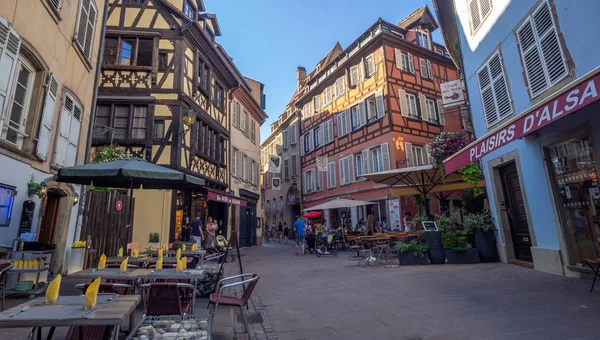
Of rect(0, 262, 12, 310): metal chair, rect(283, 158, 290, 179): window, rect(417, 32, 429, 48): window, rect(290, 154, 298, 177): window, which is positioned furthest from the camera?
rect(283, 158, 290, 179): window

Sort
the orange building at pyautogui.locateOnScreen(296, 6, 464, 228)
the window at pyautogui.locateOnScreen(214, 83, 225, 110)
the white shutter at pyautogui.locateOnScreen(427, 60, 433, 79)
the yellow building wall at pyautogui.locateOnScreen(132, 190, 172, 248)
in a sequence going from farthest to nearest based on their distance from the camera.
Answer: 1. the white shutter at pyautogui.locateOnScreen(427, 60, 433, 79)
2. the orange building at pyautogui.locateOnScreen(296, 6, 464, 228)
3. the window at pyautogui.locateOnScreen(214, 83, 225, 110)
4. the yellow building wall at pyautogui.locateOnScreen(132, 190, 172, 248)

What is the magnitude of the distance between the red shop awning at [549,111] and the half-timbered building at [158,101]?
9000 mm

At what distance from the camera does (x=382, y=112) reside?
17.0 m

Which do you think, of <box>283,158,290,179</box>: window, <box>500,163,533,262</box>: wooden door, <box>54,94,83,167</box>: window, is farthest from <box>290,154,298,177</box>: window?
<box>54,94,83,167</box>: window

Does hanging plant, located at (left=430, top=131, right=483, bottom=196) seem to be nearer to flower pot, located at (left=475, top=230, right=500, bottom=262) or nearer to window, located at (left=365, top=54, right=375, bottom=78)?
flower pot, located at (left=475, top=230, right=500, bottom=262)

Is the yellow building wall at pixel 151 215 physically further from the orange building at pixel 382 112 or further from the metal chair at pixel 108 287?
the orange building at pixel 382 112

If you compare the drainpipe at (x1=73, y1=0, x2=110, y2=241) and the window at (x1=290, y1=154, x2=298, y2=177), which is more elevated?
the window at (x1=290, y1=154, x2=298, y2=177)

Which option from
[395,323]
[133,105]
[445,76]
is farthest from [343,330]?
[445,76]

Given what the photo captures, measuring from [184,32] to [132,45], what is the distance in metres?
2.02

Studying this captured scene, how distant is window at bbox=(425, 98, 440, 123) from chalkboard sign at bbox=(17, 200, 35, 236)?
17.6 metres

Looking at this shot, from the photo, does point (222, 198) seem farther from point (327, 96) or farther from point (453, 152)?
point (327, 96)

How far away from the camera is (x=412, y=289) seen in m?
5.15

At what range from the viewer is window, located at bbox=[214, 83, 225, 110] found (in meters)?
15.5

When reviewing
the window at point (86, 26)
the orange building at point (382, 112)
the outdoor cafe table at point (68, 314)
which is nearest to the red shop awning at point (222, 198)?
the window at point (86, 26)
